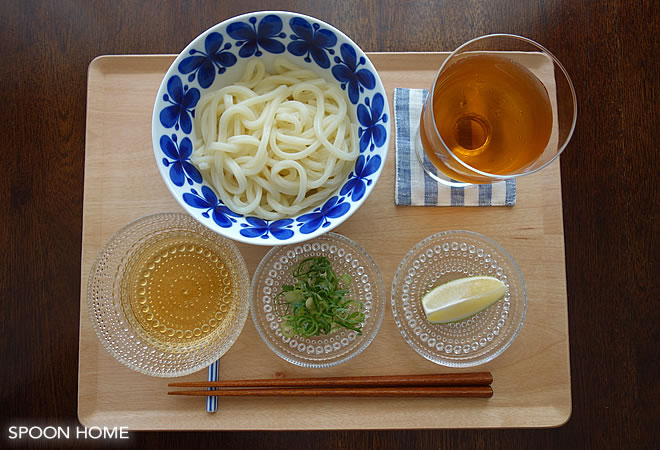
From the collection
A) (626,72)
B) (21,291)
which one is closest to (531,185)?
(626,72)

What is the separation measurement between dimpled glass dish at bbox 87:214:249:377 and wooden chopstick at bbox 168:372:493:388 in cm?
9

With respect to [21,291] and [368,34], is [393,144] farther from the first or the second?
[21,291]

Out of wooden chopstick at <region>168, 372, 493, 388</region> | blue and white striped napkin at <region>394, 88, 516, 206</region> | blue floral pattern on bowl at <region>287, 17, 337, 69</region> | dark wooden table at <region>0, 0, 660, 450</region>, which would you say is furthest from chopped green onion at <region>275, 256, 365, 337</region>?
dark wooden table at <region>0, 0, 660, 450</region>

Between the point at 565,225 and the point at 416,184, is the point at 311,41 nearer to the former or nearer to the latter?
the point at 416,184

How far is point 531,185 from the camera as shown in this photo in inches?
46.6

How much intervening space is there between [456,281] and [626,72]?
3.68 feet

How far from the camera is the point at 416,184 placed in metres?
1.18

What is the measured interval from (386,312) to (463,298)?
20 cm

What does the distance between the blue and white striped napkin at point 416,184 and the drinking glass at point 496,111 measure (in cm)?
6

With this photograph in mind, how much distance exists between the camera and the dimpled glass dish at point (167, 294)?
3.73 feet

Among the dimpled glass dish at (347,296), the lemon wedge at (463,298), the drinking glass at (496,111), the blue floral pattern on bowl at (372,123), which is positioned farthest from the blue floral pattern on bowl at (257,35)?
the lemon wedge at (463,298)

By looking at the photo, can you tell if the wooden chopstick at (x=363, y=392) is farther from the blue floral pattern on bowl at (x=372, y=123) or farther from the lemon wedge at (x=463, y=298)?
the blue floral pattern on bowl at (x=372, y=123)

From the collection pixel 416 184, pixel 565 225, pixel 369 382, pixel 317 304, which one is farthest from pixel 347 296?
pixel 565 225

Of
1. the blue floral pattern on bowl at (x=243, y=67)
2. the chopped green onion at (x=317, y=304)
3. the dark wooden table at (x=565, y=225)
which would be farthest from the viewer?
the dark wooden table at (x=565, y=225)
